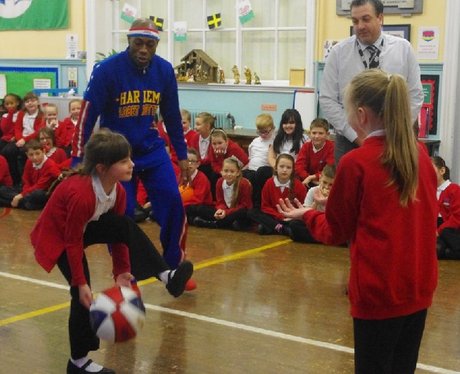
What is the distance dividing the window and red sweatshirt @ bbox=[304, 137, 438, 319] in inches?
262

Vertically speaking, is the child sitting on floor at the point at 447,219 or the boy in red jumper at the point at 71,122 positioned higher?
the boy in red jumper at the point at 71,122

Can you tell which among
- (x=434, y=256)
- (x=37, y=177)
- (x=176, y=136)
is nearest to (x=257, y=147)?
(x=37, y=177)

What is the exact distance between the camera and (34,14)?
456 inches

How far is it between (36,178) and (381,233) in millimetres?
6803

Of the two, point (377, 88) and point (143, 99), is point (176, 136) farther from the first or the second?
point (377, 88)

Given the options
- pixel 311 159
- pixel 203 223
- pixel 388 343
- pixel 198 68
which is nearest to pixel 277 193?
pixel 311 159

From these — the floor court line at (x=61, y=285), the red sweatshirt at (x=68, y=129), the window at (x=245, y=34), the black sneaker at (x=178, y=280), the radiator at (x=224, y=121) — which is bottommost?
the floor court line at (x=61, y=285)

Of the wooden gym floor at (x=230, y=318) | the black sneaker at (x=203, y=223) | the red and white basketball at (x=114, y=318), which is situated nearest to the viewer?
the red and white basketball at (x=114, y=318)

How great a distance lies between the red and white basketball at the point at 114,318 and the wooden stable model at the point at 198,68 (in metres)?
6.74

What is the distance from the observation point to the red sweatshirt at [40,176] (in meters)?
8.71

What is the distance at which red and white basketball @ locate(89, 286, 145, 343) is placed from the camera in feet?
11.0

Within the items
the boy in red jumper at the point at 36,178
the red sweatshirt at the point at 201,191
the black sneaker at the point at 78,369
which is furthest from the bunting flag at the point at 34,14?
the black sneaker at the point at 78,369

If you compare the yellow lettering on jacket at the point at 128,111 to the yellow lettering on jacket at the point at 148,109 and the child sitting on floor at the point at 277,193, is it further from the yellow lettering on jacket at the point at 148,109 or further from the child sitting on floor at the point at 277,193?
the child sitting on floor at the point at 277,193

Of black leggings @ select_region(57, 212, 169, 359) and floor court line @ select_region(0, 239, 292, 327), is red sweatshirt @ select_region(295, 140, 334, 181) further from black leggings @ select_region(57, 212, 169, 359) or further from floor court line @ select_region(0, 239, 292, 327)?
black leggings @ select_region(57, 212, 169, 359)
